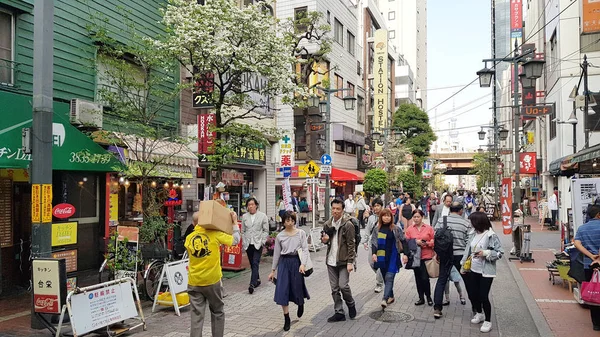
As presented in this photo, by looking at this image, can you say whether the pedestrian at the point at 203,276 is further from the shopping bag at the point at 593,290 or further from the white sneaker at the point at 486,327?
the shopping bag at the point at 593,290

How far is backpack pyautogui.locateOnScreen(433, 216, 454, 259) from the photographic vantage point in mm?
7641

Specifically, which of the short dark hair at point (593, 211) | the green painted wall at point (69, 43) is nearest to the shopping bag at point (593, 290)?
the short dark hair at point (593, 211)

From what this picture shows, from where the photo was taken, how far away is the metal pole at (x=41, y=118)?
22.5ft

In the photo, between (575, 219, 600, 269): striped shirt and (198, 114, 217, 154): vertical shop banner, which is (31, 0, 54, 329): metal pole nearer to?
(198, 114, 217, 154): vertical shop banner

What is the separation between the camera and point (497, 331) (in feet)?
23.3

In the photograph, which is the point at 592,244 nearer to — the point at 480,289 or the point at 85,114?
the point at 480,289

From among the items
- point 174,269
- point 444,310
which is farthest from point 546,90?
point 174,269

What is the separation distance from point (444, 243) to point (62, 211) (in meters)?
7.81

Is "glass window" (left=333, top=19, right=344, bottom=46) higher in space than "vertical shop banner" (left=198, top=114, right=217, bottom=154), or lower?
higher

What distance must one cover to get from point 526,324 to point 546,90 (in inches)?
1028

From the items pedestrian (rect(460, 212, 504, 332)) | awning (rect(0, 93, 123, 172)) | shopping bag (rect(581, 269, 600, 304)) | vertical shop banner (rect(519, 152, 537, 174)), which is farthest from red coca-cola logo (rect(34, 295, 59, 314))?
vertical shop banner (rect(519, 152, 537, 174))

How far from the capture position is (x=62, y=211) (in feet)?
32.5

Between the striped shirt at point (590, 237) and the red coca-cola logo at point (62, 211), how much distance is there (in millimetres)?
9720

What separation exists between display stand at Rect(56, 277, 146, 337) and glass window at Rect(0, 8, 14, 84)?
5067 millimetres
